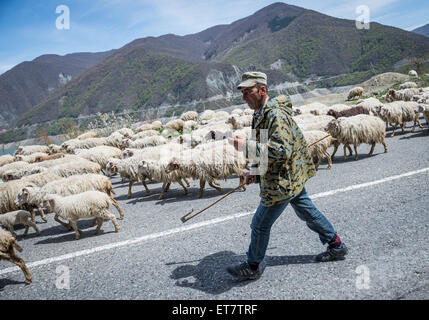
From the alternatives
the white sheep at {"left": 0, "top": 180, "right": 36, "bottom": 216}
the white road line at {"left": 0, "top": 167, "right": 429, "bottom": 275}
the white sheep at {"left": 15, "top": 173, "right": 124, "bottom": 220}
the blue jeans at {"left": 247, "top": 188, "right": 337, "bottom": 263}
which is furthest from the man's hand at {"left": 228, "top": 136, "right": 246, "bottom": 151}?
the white sheep at {"left": 0, "top": 180, "right": 36, "bottom": 216}

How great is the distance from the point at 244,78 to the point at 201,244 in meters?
2.51

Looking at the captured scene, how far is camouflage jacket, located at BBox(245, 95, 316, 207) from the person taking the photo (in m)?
2.67

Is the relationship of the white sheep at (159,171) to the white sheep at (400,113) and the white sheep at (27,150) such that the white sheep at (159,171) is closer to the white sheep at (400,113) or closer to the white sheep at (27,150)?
the white sheep at (400,113)

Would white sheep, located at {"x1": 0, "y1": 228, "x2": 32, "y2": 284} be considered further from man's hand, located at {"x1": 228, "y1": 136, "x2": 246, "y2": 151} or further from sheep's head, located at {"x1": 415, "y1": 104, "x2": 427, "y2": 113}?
sheep's head, located at {"x1": 415, "y1": 104, "x2": 427, "y2": 113}

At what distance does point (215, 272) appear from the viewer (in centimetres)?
341

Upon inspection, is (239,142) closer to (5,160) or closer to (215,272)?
(215,272)

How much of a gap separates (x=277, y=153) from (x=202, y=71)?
88.4 meters

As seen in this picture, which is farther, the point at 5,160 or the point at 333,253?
the point at 5,160

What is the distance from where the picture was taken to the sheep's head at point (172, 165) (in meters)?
7.35

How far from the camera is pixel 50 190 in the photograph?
6.50 m

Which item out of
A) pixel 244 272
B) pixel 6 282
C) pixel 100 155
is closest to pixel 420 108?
pixel 244 272

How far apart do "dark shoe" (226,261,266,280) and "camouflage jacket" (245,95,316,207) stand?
81 centimetres
